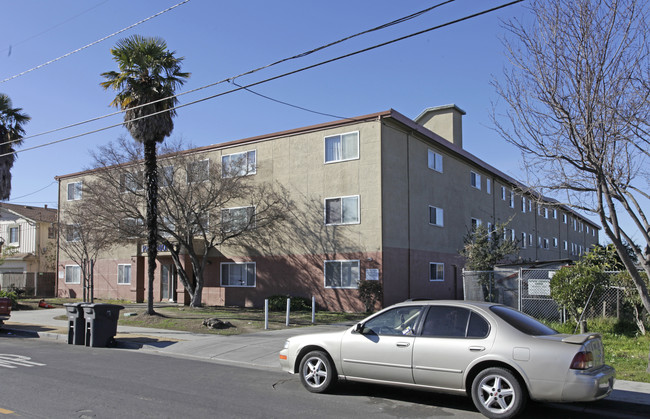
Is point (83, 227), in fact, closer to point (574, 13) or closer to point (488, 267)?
point (488, 267)

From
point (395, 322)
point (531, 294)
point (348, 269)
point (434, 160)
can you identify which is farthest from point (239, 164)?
point (395, 322)

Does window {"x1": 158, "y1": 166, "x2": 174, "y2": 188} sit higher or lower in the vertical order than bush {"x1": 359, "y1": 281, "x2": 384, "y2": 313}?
higher

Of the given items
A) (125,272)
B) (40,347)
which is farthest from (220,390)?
(125,272)

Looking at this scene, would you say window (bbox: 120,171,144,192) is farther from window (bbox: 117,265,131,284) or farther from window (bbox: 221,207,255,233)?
window (bbox: 117,265,131,284)

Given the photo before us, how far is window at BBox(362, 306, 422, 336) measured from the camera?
24.6ft

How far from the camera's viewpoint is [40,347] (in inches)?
547

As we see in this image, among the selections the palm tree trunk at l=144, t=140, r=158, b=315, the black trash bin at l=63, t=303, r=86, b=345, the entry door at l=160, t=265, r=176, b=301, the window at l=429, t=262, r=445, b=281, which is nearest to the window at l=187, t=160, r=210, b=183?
the palm tree trunk at l=144, t=140, r=158, b=315

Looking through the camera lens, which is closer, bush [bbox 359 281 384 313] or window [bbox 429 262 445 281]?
bush [bbox 359 281 384 313]

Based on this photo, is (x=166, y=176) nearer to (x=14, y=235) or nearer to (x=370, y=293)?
(x=370, y=293)

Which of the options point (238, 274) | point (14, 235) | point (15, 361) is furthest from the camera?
point (14, 235)

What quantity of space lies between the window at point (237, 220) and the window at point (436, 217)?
8826 mm

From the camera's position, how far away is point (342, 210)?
23469 millimetres

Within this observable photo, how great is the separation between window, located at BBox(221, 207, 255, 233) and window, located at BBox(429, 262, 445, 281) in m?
9.00

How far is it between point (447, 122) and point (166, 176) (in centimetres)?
1694
